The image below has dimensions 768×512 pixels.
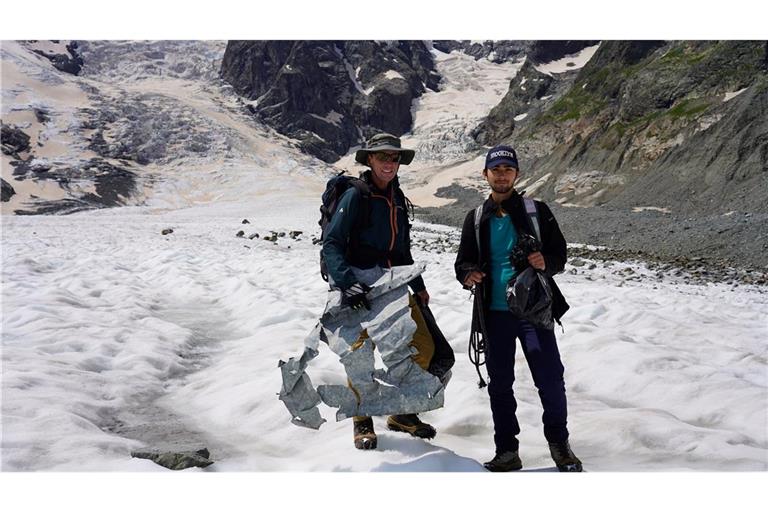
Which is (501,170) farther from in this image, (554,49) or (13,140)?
(554,49)

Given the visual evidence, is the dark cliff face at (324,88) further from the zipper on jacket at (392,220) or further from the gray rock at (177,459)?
the gray rock at (177,459)

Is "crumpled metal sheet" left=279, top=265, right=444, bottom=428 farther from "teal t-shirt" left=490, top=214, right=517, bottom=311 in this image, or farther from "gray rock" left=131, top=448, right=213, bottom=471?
"gray rock" left=131, top=448, right=213, bottom=471

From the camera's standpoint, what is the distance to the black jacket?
433cm

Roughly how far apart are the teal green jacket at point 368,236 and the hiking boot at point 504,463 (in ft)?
5.32

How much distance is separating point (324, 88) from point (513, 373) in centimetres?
13802

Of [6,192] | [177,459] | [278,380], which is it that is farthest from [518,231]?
[6,192]

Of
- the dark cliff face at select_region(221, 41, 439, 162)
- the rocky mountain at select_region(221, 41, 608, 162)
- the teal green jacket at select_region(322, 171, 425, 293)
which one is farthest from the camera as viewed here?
the dark cliff face at select_region(221, 41, 439, 162)

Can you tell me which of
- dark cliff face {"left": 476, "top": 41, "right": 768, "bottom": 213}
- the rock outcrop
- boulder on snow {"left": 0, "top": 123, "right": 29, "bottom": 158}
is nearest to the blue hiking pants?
dark cliff face {"left": 476, "top": 41, "right": 768, "bottom": 213}

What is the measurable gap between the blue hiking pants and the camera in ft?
1.40

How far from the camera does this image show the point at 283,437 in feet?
16.6

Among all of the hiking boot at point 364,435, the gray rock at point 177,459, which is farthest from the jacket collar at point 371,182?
the gray rock at point 177,459

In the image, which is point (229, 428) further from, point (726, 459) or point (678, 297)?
point (678, 297)

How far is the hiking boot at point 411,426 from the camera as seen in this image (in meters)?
4.71

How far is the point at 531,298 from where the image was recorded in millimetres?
4121
